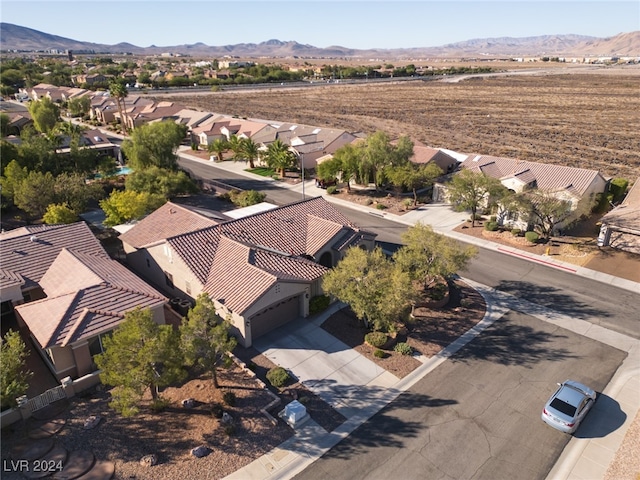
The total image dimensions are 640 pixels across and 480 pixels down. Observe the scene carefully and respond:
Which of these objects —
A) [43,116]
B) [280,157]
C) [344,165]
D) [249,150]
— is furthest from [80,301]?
[43,116]

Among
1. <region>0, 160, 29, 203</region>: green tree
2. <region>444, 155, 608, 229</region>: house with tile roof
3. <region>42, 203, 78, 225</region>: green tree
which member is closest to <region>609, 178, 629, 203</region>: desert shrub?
<region>444, 155, 608, 229</region>: house with tile roof

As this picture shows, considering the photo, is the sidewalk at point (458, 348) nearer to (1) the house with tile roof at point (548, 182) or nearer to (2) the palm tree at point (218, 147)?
(1) the house with tile roof at point (548, 182)

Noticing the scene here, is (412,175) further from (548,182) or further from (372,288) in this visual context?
(372,288)

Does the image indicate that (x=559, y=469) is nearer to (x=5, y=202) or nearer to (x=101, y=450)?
(x=101, y=450)

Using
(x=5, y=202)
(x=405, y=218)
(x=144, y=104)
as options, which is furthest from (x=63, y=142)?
(x=405, y=218)

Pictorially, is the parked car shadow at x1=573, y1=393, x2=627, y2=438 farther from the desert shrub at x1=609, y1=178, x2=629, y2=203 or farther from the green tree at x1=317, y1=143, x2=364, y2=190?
the green tree at x1=317, y1=143, x2=364, y2=190

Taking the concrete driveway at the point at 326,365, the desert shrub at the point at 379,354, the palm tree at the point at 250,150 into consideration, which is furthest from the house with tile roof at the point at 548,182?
the palm tree at the point at 250,150
